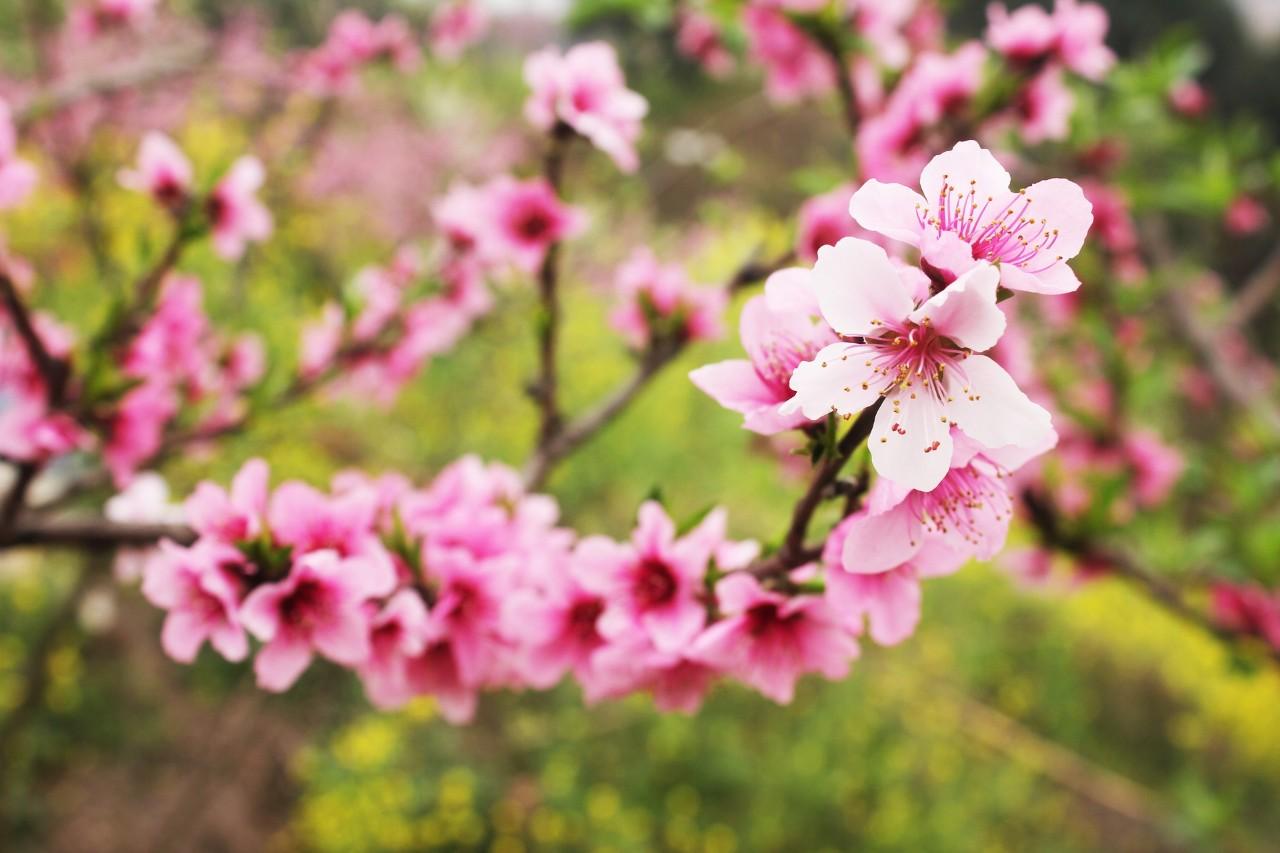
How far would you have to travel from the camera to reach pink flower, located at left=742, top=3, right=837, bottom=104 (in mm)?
1644

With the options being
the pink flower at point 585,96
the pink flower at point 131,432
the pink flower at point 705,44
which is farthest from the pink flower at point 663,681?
the pink flower at point 705,44

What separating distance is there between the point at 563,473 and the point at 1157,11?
266 inches

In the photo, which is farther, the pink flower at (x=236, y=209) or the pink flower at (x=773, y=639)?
the pink flower at (x=236, y=209)

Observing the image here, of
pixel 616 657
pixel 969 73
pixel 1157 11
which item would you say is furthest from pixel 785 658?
pixel 1157 11

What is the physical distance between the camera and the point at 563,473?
3844mm

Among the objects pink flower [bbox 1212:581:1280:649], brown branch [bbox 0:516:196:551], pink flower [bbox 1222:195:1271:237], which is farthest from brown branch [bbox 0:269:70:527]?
pink flower [bbox 1222:195:1271:237]

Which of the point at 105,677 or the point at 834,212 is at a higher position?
the point at 834,212

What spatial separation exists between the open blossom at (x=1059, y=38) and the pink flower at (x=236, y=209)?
1094 mm

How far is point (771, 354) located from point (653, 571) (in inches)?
9.8

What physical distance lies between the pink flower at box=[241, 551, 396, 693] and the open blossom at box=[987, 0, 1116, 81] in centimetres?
118

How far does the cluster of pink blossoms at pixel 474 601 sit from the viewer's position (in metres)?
0.74

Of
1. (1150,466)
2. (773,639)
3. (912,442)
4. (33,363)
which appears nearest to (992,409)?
(912,442)

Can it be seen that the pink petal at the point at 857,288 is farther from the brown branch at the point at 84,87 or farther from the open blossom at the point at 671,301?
the brown branch at the point at 84,87

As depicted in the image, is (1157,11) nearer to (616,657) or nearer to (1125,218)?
(1125,218)
